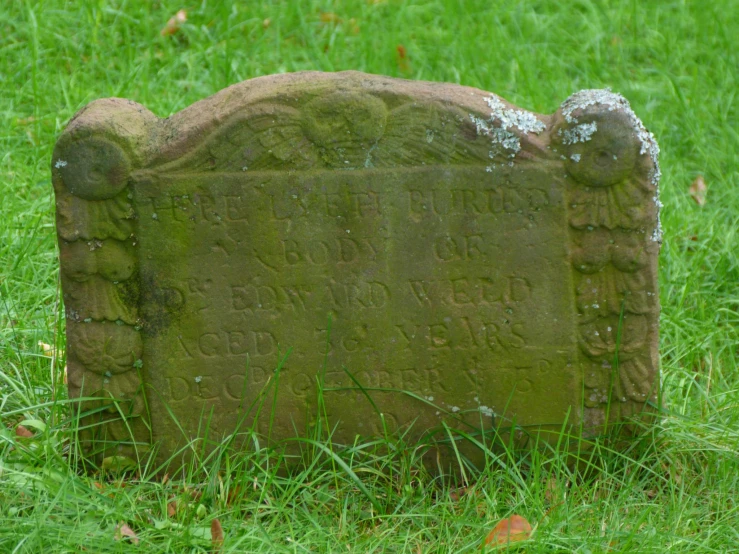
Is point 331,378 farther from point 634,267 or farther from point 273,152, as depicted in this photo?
point 634,267

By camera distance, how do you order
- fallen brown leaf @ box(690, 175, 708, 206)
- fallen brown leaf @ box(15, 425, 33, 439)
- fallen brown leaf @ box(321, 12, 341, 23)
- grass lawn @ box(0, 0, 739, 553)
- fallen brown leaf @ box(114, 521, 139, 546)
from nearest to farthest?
1. fallen brown leaf @ box(114, 521, 139, 546)
2. grass lawn @ box(0, 0, 739, 553)
3. fallen brown leaf @ box(15, 425, 33, 439)
4. fallen brown leaf @ box(690, 175, 708, 206)
5. fallen brown leaf @ box(321, 12, 341, 23)

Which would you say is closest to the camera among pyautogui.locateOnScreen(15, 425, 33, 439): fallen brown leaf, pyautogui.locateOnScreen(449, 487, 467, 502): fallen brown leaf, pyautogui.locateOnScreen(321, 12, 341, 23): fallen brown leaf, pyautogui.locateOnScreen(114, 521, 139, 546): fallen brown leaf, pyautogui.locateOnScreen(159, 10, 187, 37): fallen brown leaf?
pyautogui.locateOnScreen(114, 521, 139, 546): fallen brown leaf

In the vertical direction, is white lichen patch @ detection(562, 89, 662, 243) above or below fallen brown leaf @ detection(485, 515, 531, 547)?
above

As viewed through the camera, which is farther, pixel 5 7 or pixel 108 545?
pixel 5 7

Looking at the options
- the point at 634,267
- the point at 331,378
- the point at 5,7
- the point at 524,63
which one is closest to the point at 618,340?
the point at 634,267

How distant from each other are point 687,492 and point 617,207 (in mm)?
894

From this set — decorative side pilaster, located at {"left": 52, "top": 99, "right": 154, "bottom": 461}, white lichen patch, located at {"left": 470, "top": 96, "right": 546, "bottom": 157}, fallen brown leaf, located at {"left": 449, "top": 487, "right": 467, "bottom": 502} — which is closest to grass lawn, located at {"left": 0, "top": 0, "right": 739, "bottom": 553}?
fallen brown leaf, located at {"left": 449, "top": 487, "right": 467, "bottom": 502}

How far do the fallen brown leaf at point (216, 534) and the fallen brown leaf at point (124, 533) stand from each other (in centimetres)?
20

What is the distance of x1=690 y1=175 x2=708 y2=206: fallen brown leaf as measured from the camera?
4422 millimetres

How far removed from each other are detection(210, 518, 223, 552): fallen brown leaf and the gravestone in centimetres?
40

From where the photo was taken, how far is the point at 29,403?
9.87ft

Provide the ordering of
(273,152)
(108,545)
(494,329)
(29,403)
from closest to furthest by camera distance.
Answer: (108,545) < (273,152) < (494,329) < (29,403)

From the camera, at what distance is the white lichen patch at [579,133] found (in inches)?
103

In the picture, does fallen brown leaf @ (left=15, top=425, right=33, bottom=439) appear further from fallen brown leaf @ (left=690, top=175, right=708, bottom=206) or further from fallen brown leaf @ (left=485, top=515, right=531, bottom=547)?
fallen brown leaf @ (left=690, top=175, right=708, bottom=206)
